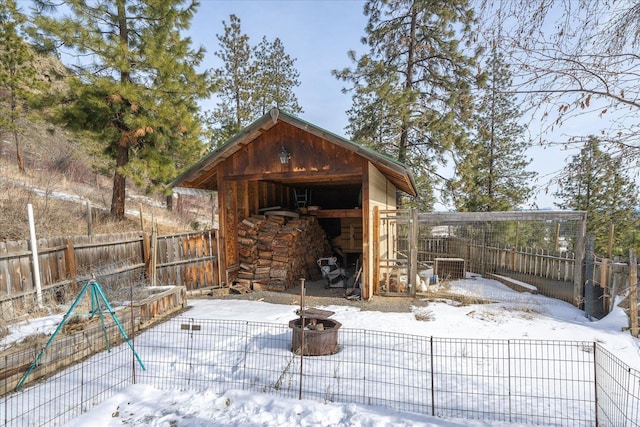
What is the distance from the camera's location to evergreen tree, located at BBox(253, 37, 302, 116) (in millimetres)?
18734

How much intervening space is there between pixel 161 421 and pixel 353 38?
14805mm

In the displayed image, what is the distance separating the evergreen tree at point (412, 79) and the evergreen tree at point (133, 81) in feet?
22.6

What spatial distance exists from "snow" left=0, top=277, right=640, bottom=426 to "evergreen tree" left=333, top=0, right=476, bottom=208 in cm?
609

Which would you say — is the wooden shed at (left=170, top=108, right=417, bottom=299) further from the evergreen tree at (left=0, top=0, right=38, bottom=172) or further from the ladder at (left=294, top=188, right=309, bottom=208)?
the evergreen tree at (left=0, top=0, right=38, bottom=172)

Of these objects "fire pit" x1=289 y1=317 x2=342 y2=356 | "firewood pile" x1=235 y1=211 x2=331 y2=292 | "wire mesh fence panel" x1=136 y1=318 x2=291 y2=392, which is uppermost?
"firewood pile" x1=235 y1=211 x2=331 y2=292

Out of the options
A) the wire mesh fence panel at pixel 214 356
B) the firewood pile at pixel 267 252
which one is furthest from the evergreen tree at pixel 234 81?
the wire mesh fence panel at pixel 214 356

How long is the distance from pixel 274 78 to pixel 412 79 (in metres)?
9.55

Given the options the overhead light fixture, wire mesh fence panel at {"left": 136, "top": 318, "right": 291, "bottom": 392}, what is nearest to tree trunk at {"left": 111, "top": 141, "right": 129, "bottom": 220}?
the overhead light fixture

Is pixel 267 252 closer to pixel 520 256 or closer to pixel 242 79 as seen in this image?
pixel 520 256

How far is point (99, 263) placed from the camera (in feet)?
23.9

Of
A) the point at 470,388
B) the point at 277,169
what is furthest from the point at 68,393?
the point at 277,169

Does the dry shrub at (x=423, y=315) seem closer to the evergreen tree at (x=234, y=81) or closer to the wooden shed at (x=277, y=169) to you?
the wooden shed at (x=277, y=169)

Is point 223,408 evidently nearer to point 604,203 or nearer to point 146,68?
point 146,68

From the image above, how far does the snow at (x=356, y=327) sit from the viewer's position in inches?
137
